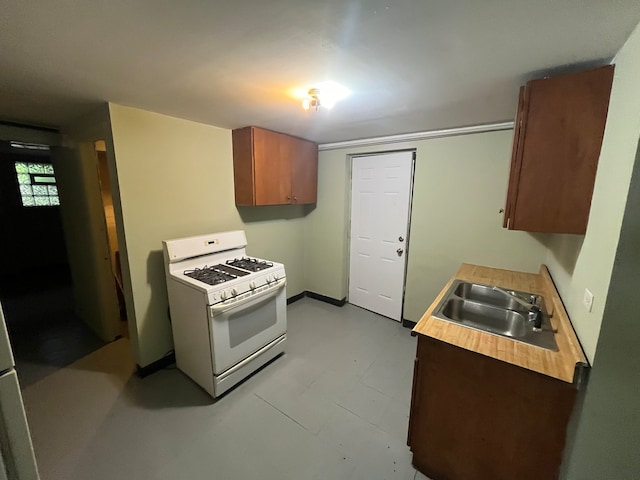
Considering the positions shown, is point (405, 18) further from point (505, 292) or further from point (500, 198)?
point (500, 198)

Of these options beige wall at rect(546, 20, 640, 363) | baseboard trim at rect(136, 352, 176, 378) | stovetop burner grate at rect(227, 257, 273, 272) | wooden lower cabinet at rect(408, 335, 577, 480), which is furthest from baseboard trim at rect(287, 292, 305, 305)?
beige wall at rect(546, 20, 640, 363)

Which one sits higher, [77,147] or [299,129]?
[299,129]

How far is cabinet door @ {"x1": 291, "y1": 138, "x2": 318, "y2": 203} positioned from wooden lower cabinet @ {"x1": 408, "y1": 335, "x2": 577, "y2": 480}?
7.59 ft

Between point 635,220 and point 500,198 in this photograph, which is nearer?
point 635,220

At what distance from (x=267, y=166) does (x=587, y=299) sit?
8.61 ft

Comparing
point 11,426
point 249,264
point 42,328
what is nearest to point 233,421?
point 249,264

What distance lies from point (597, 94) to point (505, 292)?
126 centimetres

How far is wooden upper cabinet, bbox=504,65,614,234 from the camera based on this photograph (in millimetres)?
1193

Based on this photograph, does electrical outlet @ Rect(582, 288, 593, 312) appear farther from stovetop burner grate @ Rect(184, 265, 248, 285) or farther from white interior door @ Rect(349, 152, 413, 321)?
stovetop burner grate @ Rect(184, 265, 248, 285)

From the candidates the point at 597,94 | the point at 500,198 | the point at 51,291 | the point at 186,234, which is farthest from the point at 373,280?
the point at 51,291

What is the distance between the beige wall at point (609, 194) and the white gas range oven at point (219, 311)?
2.01m

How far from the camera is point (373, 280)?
3.46 meters

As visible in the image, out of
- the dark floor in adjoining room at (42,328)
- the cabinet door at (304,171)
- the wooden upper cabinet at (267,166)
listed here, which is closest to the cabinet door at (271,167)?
the wooden upper cabinet at (267,166)

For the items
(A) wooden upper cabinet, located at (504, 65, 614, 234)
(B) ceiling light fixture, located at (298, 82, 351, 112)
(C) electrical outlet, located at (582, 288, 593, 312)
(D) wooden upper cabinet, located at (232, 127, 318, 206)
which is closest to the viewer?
(C) electrical outlet, located at (582, 288, 593, 312)
